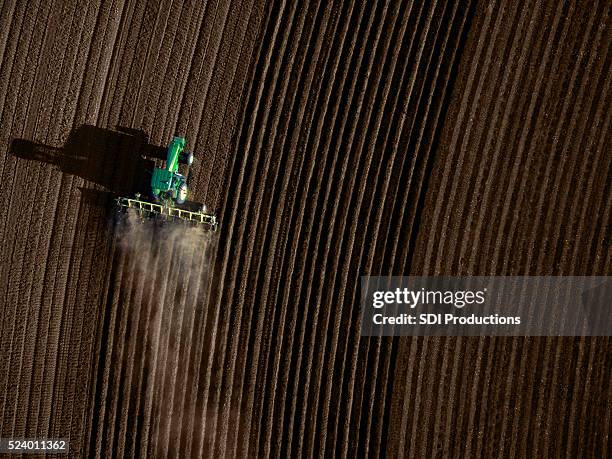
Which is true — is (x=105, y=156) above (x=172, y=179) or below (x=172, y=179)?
above

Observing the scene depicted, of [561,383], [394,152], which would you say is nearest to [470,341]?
[561,383]

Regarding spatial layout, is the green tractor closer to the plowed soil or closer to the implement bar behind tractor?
the implement bar behind tractor

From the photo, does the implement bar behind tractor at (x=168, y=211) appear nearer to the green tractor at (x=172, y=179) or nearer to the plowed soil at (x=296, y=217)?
the green tractor at (x=172, y=179)

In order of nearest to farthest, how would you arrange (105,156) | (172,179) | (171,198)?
(172,179), (171,198), (105,156)

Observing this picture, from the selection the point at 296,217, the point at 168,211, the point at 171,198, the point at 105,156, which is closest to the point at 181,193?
the point at 171,198

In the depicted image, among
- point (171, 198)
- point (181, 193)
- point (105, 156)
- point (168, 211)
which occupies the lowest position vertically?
point (168, 211)
